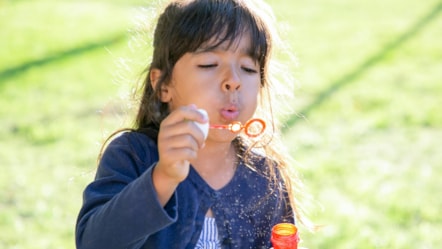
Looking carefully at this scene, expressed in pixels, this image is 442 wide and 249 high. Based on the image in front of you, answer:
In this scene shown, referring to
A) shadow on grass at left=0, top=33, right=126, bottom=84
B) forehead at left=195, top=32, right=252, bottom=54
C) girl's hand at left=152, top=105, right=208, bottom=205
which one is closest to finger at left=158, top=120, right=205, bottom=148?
girl's hand at left=152, top=105, right=208, bottom=205

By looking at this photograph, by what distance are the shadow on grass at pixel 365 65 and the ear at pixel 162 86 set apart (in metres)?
2.37

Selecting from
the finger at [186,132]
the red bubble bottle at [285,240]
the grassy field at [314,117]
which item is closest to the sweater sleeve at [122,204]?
the finger at [186,132]

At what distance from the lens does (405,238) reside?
11.3 feet

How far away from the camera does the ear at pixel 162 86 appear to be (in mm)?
2123

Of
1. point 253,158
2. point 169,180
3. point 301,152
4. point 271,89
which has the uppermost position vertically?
point 301,152

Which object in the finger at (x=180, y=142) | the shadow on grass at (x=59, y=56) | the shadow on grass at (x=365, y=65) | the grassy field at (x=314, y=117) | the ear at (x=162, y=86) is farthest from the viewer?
the shadow on grass at (x=59, y=56)

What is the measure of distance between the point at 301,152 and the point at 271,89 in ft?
7.17

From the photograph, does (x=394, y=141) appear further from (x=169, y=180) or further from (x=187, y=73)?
(x=169, y=180)

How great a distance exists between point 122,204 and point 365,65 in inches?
194

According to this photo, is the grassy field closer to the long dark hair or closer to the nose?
the long dark hair

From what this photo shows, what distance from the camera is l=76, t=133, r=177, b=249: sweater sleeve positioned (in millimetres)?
1657

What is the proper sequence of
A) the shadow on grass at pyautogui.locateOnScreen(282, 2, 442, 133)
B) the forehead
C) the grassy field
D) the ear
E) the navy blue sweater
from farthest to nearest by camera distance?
the shadow on grass at pyautogui.locateOnScreen(282, 2, 442, 133), the grassy field, the ear, the forehead, the navy blue sweater

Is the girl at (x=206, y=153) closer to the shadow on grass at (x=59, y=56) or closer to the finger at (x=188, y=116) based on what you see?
the finger at (x=188, y=116)

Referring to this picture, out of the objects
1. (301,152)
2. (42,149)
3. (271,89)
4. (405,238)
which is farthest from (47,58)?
(271,89)
